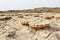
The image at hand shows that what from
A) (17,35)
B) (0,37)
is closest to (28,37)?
(17,35)

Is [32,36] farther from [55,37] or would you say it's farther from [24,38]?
[55,37]

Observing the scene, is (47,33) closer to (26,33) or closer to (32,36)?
(32,36)

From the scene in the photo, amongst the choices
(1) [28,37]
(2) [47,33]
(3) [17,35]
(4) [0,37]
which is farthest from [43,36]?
(4) [0,37]

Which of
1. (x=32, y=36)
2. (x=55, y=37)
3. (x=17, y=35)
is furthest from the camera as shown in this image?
(x=17, y=35)

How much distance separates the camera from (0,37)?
952 centimetres

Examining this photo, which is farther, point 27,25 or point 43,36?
point 27,25

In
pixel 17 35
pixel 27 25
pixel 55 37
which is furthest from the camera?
pixel 27 25

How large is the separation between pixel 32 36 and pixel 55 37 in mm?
1430

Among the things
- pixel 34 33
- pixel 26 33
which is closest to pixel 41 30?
pixel 34 33

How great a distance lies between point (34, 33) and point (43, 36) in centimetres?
84

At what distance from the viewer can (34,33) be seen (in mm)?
9672

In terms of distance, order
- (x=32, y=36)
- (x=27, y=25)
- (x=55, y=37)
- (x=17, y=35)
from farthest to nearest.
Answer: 1. (x=27, y=25)
2. (x=17, y=35)
3. (x=32, y=36)
4. (x=55, y=37)

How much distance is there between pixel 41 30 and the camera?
9555 millimetres

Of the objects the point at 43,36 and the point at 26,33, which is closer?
the point at 43,36
